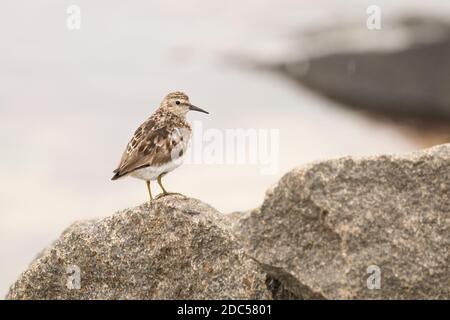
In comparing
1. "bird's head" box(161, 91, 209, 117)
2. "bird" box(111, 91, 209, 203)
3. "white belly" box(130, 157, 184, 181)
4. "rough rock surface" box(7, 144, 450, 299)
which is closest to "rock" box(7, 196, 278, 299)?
"rough rock surface" box(7, 144, 450, 299)

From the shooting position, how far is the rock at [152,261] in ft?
42.2

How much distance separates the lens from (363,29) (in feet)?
156

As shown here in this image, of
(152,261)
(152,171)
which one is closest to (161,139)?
(152,171)

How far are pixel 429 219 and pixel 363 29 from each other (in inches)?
1436

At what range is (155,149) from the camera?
14445 millimetres

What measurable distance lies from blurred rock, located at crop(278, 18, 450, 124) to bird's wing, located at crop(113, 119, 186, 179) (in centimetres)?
2497

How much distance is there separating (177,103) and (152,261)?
363 centimetres

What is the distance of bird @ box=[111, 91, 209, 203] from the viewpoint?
14.3 meters

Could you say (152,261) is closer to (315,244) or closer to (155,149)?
(155,149)

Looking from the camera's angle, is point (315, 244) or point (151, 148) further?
point (151, 148)

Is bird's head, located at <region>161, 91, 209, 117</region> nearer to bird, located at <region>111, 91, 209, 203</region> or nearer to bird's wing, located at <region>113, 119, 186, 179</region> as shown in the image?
bird, located at <region>111, 91, 209, 203</region>

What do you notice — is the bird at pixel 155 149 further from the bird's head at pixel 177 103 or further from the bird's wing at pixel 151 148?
the bird's head at pixel 177 103

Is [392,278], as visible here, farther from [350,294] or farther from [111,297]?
[111,297]
